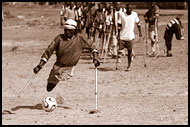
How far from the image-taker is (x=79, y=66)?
20734mm

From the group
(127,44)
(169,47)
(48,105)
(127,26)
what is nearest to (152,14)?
(169,47)

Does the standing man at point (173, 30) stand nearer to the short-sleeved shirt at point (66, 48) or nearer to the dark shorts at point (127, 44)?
the dark shorts at point (127, 44)

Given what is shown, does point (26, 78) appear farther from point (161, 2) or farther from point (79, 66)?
point (161, 2)

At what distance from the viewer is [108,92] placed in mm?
15586

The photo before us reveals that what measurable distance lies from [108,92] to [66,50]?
147 inches

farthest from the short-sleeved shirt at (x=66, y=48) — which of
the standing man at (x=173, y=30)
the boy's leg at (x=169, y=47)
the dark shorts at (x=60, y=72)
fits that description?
the boy's leg at (x=169, y=47)

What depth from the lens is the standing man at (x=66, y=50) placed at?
Result: 1202 centimetres

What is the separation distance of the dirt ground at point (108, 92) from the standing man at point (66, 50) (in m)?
0.83

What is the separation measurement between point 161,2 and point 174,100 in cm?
4215

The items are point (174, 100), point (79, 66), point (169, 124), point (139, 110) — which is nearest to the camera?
point (169, 124)

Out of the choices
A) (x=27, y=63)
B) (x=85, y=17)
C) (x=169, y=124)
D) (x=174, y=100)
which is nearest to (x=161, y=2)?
(x=85, y=17)

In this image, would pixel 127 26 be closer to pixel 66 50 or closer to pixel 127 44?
pixel 127 44

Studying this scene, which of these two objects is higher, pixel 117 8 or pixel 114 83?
pixel 117 8

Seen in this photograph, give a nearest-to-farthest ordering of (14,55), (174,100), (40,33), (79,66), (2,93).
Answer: (174,100)
(2,93)
(79,66)
(14,55)
(40,33)
